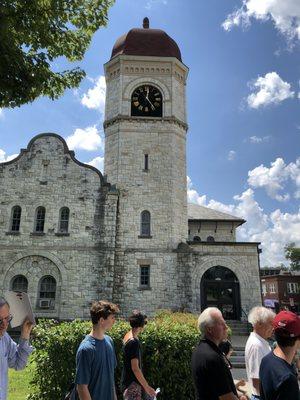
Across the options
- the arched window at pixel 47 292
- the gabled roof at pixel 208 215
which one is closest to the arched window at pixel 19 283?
the arched window at pixel 47 292

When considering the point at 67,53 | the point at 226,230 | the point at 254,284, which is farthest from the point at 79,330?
the point at 226,230

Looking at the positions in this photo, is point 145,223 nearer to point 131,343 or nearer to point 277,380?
point 131,343

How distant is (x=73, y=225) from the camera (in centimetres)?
2291

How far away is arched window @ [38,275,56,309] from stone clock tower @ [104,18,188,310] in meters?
3.90

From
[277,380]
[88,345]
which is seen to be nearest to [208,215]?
[88,345]

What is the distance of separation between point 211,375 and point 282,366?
0.68m

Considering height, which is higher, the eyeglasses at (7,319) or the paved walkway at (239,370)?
the eyeglasses at (7,319)

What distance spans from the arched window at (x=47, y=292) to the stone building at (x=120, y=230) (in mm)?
60

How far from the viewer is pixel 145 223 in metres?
23.8

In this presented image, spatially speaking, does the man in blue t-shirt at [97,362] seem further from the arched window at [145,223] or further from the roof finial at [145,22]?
the roof finial at [145,22]

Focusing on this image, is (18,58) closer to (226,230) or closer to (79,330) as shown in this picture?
(79,330)

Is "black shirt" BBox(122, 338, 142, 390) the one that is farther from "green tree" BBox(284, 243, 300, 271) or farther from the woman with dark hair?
"green tree" BBox(284, 243, 300, 271)

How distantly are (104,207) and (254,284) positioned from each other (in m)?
11.0

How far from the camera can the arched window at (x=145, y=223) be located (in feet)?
77.2
